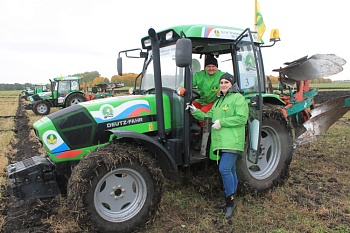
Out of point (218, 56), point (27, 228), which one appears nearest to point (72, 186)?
point (27, 228)

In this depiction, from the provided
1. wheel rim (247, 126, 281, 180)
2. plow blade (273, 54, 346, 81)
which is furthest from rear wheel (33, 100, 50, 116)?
wheel rim (247, 126, 281, 180)

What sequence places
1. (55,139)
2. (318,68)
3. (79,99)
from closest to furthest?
(55,139), (318,68), (79,99)

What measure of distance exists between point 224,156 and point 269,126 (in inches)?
47.1

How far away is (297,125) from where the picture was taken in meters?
6.36

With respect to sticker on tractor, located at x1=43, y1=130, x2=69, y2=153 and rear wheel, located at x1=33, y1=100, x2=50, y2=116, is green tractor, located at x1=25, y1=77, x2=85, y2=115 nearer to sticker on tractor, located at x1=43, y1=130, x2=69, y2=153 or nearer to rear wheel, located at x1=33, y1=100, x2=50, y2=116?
rear wheel, located at x1=33, y1=100, x2=50, y2=116

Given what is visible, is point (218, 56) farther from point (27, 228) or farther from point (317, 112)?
point (27, 228)

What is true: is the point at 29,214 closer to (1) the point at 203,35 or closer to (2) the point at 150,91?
(2) the point at 150,91

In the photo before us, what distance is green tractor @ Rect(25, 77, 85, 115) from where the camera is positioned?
17.8 metres

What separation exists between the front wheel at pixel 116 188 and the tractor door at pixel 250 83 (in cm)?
128

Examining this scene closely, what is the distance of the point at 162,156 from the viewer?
3.78 m

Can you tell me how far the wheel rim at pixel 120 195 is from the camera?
349cm

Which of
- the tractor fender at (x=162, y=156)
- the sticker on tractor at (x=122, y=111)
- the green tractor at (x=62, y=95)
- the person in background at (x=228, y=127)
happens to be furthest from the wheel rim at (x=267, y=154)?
the green tractor at (x=62, y=95)

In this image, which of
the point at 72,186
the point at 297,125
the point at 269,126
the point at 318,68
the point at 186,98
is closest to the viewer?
the point at 72,186

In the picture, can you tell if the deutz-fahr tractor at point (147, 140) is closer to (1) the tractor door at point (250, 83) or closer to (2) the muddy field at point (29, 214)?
(1) the tractor door at point (250, 83)
